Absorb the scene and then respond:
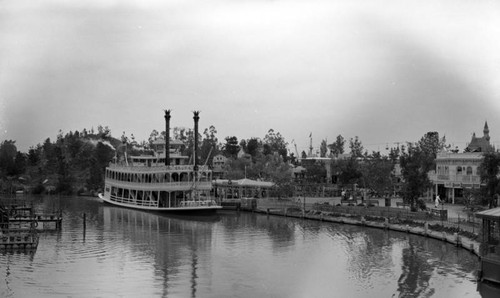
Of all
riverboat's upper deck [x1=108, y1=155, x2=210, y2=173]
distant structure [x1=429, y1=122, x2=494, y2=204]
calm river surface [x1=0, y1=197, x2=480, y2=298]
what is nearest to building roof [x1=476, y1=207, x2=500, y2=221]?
calm river surface [x1=0, y1=197, x2=480, y2=298]

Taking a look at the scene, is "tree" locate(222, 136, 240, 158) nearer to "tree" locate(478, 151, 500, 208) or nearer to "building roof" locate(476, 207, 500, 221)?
"tree" locate(478, 151, 500, 208)

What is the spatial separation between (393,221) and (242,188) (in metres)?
34.3

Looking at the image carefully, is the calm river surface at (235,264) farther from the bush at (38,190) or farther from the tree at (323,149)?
the tree at (323,149)

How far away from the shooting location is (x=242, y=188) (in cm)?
8875

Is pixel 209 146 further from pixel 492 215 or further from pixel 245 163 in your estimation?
pixel 492 215

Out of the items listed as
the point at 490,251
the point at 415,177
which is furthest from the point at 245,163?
the point at 490,251

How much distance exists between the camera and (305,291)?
31.9 meters

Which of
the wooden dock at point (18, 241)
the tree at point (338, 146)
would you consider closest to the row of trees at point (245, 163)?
the tree at point (338, 146)

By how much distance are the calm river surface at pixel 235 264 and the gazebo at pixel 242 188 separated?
26350mm

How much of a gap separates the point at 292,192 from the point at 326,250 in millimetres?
39127

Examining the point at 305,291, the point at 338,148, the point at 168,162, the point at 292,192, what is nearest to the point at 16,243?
the point at 305,291

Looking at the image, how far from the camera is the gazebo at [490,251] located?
31.5m

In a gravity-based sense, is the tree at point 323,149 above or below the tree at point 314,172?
above

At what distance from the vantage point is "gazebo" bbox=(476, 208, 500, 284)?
3155cm
